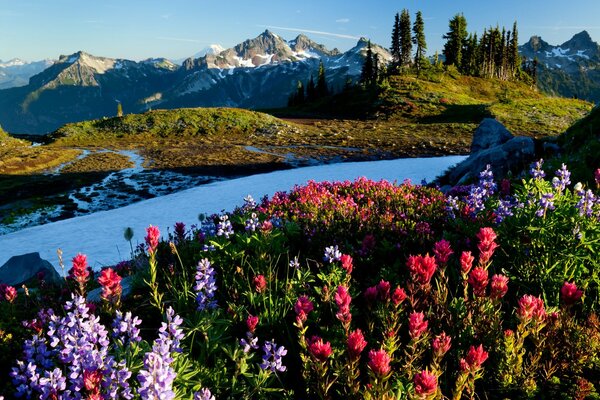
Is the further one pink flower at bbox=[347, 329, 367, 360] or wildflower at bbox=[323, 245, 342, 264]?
→ wildflower at bbox=[323, 245, 342, 264]

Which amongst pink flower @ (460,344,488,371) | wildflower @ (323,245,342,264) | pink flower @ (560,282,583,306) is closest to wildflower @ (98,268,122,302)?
wildflower @ (323,245,342,264)

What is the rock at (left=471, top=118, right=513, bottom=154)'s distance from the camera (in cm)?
1769

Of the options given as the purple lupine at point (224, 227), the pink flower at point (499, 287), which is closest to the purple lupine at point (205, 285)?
the purple lupine at point (224, 227)

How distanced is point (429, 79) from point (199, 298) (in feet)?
295

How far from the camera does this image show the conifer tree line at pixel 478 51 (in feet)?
310

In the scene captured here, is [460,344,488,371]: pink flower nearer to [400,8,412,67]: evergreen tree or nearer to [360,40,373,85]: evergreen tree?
[360,40,373,85]: evergreen tree

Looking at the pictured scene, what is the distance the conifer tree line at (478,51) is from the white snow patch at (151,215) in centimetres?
8822

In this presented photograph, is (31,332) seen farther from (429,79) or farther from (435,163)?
(429,79)

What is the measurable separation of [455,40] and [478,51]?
7.13 meters

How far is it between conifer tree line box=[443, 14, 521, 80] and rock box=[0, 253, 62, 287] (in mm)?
105265

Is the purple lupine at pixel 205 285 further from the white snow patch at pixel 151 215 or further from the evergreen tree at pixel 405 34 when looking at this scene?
the evergreen tree at pixel 405 34


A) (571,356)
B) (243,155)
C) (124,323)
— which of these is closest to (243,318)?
(124,323)

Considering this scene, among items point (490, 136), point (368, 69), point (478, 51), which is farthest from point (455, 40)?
point (490, 136)

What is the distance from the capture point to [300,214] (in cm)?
752
